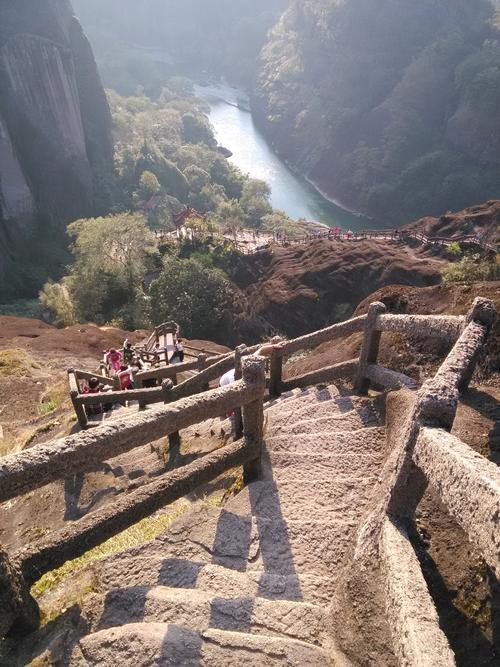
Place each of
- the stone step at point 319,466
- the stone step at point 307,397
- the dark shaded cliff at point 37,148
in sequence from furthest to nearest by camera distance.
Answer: the dark shaded cliff at point 37,148 < the stone step at point 307,397 < the stone step at point 319,466

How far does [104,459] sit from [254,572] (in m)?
1.47

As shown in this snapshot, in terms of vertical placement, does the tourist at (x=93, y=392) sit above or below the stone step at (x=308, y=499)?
below

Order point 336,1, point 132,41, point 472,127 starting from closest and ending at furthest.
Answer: point 472,127
point 336,1
point 132,41

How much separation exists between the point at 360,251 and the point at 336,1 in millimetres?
118580

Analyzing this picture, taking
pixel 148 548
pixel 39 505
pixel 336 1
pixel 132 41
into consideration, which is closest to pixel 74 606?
pixel 148 548

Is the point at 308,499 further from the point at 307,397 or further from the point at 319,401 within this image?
the point at 307,397

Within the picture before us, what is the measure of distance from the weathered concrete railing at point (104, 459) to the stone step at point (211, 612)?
479 mm

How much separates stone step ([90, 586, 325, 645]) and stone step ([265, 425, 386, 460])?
2.00 meters

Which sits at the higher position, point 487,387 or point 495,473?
point 495,473

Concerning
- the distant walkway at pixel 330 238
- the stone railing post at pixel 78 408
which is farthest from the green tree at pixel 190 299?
the stone railing post at pixel 78 408

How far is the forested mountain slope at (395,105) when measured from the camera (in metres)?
77.2

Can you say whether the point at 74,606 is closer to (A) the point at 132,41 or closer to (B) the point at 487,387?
(B) the point at 487,387

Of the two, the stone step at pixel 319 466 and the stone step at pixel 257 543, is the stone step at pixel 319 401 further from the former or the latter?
the stone step at pixel 257 543

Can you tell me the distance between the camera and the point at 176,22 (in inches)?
7244
